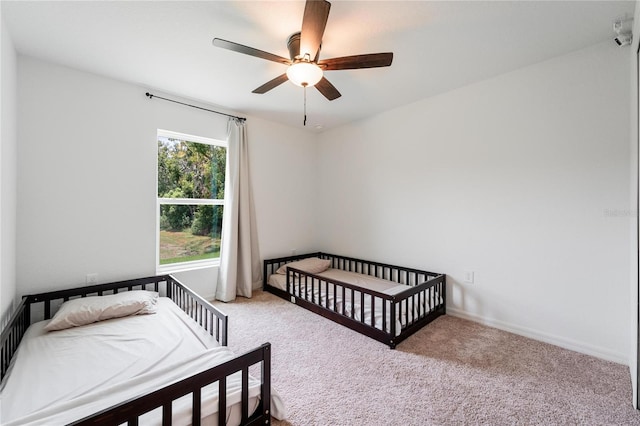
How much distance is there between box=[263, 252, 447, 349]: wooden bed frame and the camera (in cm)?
235

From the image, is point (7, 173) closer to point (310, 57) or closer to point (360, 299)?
point (310, 57)

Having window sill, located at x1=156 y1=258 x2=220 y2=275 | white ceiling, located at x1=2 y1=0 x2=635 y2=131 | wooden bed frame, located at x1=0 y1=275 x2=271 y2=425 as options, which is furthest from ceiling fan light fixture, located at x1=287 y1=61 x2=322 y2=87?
window sill, located at x1=156 y1=258 x2=220 y2=275

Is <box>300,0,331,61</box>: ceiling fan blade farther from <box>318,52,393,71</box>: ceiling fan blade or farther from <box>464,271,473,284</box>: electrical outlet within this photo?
<box>464,271,473,284</box>: electrical outlet

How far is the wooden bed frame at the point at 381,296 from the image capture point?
2.35 metres

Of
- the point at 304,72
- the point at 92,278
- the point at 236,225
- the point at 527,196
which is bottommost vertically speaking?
the point at 92,278

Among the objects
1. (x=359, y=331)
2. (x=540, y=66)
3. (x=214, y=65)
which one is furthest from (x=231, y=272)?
(x=540, y=66)

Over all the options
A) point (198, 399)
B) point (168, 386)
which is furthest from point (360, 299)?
point (168, 386)

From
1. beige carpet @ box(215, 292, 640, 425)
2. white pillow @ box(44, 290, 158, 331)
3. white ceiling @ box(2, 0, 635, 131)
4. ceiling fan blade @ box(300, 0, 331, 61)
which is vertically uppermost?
white ceiling @ box(2, 0, 635, 131)

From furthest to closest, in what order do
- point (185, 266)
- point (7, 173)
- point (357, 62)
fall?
point (185, 266) < point (7, 173) < point (357, 62)

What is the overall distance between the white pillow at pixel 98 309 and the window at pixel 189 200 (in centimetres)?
77

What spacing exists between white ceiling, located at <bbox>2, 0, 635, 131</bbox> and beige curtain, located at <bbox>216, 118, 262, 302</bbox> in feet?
2.83

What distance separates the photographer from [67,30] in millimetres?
1942

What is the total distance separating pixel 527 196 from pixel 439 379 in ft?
5.76

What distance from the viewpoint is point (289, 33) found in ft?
6.39
